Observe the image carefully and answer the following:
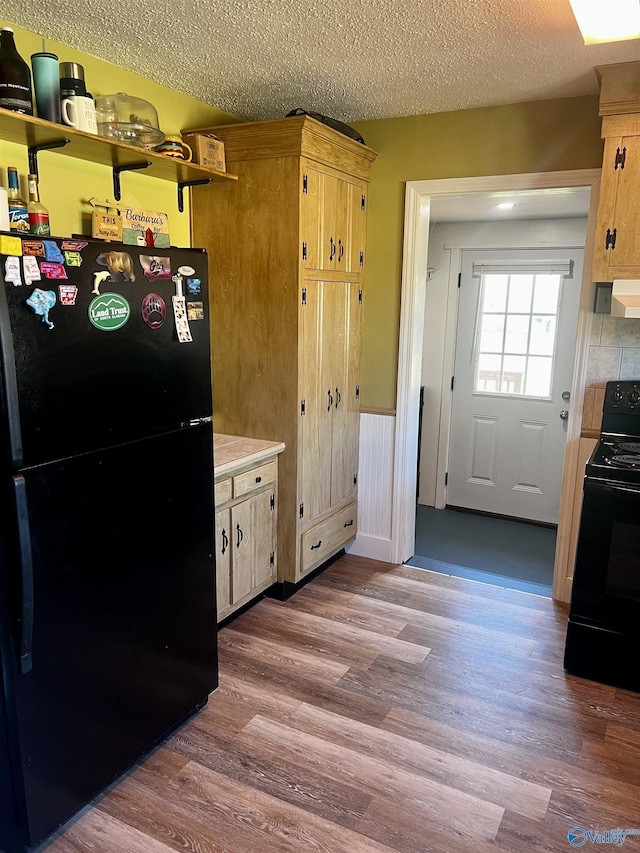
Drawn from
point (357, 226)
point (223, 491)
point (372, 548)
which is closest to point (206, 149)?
point (357, 226)

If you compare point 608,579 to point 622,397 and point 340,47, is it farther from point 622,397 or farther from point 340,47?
point 340,47

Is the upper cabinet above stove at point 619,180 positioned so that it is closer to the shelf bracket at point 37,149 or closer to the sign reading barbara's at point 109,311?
the sign reading barbara's at point 109,311

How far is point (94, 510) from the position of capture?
1.71 m

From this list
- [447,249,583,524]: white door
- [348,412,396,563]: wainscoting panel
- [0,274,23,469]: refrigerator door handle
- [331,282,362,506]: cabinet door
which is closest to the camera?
[0,274,23,469]: refrigerator door handle

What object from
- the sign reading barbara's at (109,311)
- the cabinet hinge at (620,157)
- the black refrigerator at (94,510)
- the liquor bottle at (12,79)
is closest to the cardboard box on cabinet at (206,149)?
the liquor bottle at (12,79)

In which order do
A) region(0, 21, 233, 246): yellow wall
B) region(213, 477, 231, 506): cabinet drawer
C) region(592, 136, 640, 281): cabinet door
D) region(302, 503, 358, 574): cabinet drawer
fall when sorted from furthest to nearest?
region(302, 503, 358, 574): cabinet drawer
region(213, 477, 231, 506): cabinet drawer
region(592, 136, 640, 281): cabinet door
region(0, 21, 233, 246): yellow wall

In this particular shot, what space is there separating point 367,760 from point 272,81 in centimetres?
273

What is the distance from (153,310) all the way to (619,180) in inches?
78.3

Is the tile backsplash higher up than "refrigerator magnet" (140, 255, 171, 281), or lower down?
lower down

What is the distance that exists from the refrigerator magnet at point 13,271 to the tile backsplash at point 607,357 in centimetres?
251

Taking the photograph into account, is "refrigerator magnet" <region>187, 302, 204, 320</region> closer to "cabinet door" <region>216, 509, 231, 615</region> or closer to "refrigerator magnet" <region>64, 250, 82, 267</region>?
"refrigerator magnet" <region>64, 250, 82, 267</region>

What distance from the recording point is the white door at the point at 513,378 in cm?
452

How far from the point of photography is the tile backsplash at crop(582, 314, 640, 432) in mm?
2887

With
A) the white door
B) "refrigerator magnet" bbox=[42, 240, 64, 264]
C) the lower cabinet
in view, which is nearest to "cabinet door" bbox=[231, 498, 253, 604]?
the lower cabinet
